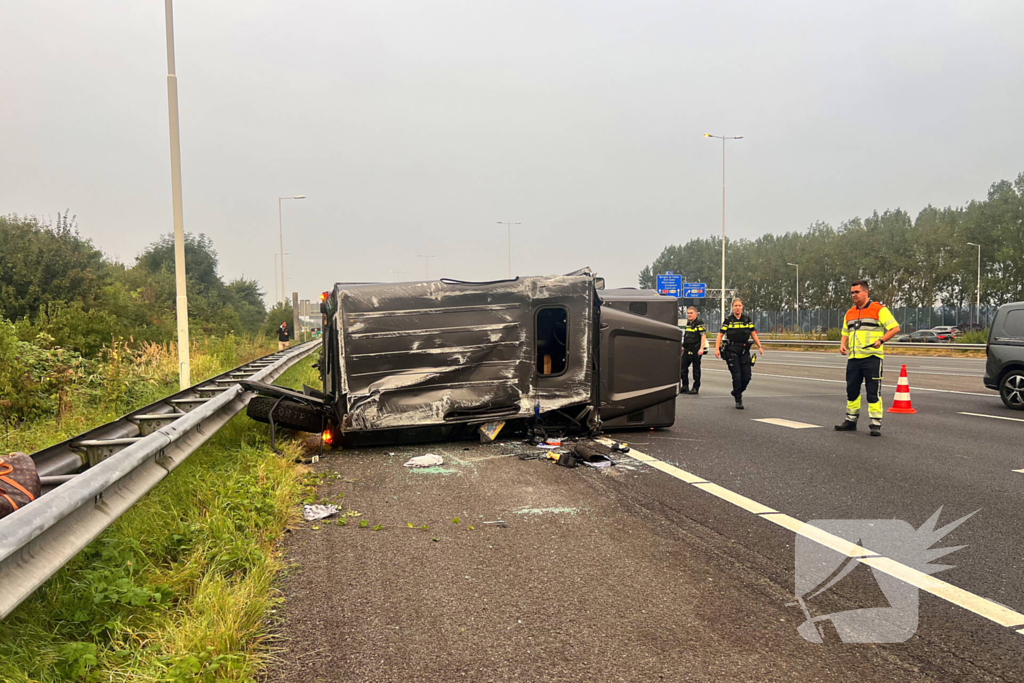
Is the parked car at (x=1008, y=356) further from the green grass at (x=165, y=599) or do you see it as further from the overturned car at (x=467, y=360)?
the green grass at (x=165, y=599)

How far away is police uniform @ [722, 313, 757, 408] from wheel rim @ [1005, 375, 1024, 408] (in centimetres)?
400

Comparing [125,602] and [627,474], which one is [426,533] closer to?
[125,602]

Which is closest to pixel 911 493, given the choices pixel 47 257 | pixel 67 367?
pixel 67 367

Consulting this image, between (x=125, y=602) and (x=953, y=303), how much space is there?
3180 inches

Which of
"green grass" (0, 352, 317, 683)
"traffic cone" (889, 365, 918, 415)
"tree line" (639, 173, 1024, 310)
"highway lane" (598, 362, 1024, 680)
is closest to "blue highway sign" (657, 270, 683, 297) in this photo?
"tree line" (639, 173, 1024, 310)

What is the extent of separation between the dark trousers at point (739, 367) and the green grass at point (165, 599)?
9028mm

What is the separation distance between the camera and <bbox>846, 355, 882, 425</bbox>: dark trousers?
890 centimetres

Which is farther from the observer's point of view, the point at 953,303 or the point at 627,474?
the point at 953,303

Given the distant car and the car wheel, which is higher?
the car wheel

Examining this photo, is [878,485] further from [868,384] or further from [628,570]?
[868,384]

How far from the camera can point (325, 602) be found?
11.5 ft

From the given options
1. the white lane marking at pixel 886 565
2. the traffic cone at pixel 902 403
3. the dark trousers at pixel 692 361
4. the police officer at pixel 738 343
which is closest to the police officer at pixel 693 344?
the dark trousers at pixel 692 361

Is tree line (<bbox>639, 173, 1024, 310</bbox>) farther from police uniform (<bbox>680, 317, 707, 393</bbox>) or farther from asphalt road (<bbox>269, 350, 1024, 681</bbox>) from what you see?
asphalt road (<bbox>269, 350, 1024, 681</bbox>)

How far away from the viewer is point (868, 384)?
8984mm
